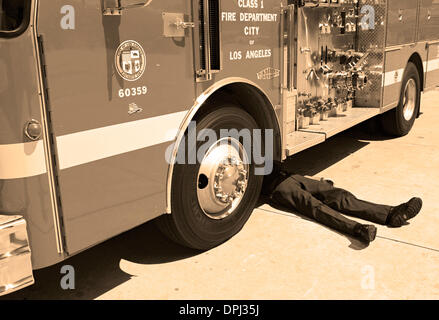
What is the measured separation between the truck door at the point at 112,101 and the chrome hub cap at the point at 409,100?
4839 mm

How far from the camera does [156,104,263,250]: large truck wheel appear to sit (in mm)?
3062

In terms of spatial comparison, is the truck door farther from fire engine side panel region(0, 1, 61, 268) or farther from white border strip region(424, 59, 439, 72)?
white border strip region(424, 59, 439, 72)

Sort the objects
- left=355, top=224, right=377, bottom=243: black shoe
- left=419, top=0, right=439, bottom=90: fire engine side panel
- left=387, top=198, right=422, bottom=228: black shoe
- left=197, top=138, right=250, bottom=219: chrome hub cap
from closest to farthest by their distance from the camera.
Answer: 1. left=197, top=138, right=250, bottom=219: chrome hub cap
2. left=355, top=224, right=377, bottom=243: black shoe
3. left=387, top=198, right=422, bottom=228: black shoe
4. left=419, top=0, right=439, bottom=90: fire engine side panel

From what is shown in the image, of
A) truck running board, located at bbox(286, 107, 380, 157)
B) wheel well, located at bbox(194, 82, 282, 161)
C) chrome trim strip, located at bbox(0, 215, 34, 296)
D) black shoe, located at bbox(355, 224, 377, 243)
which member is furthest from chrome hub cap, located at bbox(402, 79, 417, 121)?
chrome trim strip, located at bbox(0, 215, 34, 296)

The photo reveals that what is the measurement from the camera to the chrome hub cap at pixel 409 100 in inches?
269

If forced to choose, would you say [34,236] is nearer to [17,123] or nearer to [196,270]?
[17,123]

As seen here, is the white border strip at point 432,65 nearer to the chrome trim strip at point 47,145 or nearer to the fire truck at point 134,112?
the fire truck at point 134,112

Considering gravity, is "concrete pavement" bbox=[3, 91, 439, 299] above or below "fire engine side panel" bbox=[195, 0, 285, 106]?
below

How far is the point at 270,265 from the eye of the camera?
3178 mm

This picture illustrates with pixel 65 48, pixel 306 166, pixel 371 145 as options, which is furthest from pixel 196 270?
pixel 371 145

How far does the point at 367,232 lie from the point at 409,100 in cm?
419

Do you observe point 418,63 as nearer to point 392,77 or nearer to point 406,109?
point 406,109

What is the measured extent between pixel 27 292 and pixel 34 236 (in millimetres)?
910

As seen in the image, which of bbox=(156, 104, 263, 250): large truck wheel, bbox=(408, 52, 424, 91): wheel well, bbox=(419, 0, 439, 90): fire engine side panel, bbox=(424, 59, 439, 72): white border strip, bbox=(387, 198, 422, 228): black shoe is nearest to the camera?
bbox=(156, 104, 263, 250): large truck wheel
